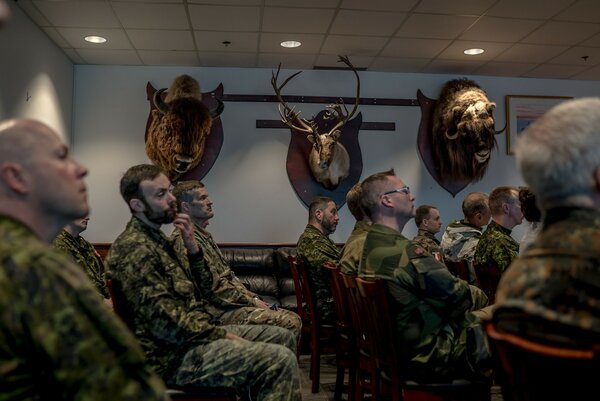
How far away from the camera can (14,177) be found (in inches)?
42.9

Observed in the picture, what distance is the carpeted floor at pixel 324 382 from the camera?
12.1 ft

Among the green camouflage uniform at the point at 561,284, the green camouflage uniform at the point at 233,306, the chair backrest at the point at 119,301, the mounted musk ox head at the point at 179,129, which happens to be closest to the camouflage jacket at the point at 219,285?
the green camouflage uniform at the point at 233,306

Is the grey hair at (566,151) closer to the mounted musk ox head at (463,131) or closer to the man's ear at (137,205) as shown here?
the man's ear at (137,205)

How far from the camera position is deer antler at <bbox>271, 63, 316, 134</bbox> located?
19.9 feet

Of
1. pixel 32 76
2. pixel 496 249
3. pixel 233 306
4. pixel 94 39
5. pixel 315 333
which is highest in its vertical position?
pixel 94 39

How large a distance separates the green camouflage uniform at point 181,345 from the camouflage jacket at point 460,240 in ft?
8.50

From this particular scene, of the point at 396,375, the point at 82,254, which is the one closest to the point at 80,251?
the point at 82,254

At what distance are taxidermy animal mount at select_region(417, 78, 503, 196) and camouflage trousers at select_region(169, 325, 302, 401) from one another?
464 cm

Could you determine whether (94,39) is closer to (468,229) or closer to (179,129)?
(179,129)

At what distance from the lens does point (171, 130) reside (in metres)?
5.98

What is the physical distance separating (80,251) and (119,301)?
1529 mm

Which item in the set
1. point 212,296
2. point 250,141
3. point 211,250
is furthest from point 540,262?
point 250,141

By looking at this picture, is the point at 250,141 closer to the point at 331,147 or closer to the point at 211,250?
the point at 331,147

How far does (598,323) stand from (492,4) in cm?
420
